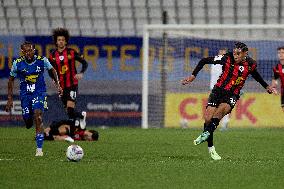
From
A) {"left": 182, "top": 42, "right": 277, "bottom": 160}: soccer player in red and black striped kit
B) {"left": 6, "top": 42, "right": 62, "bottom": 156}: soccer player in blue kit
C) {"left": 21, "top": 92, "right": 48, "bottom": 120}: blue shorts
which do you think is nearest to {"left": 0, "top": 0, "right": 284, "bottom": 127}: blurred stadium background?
{"left": 6, "top": 42, "right": 62, "bottom": 156}: soccer player in blue kit

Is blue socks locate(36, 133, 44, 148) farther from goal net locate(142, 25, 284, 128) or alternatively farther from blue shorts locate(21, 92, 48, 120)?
goal net locate(142, 25, 284, 128)

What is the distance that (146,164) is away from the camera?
12375mm

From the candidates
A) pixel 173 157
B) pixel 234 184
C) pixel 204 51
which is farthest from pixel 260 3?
Answer: pixel 234 184

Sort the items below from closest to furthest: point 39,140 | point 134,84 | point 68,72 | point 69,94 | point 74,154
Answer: point 74,154 → point 39,140 → point 69,94 → point 68,72 → point 134,84

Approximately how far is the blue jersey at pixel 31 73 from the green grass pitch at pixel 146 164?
1.08 m

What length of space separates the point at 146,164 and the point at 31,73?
3280mm

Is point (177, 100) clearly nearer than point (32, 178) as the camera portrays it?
No

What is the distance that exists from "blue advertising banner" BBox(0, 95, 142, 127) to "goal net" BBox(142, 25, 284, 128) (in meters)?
0.45

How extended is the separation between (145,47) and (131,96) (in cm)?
148

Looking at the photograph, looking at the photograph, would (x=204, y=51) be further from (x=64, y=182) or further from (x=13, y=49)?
(x=64, y=182)

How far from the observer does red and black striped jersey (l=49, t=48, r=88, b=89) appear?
18.5m

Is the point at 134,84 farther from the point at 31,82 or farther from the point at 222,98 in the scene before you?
the point at 222,98

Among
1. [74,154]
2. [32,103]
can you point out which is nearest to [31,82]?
[32,103]

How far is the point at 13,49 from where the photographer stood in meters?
24.8
